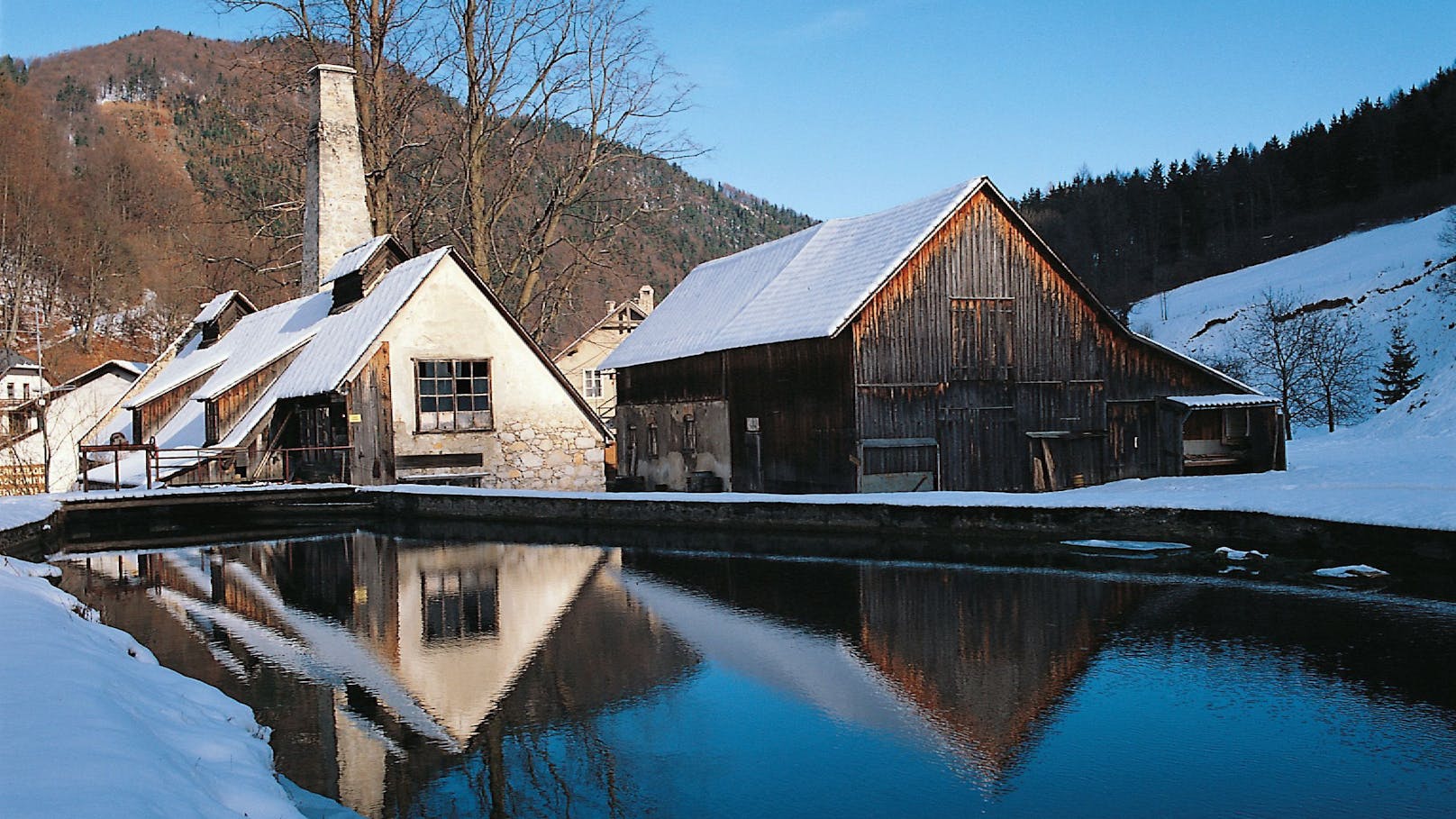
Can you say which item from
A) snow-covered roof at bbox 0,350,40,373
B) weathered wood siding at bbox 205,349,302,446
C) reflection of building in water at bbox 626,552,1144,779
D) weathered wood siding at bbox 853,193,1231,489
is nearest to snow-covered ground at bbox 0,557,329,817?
reflection of building in water at bbox 626,552,1144,779

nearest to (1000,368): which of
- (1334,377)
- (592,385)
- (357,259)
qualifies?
(357,259)

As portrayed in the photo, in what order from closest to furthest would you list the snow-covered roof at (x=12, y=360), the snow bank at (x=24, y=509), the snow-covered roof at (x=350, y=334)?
the snow bank at (x=24, y=509), the snow-covered roof at (x=350, y=334), the snow-covered roof at (x=12, y=360)

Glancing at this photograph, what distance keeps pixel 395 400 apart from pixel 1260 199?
98.0m

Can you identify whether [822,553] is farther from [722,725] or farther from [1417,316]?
[1417,316]

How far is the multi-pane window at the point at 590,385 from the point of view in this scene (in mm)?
55281

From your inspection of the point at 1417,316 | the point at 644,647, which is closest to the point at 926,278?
the point at 644,647

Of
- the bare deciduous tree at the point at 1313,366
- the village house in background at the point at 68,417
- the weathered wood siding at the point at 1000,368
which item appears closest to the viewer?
the weathered wood siding at the point at 1000,368

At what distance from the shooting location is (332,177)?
1419 inches

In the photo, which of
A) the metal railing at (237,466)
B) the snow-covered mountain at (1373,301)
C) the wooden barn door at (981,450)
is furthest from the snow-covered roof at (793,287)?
the snow-covered mountain at (1373,301)

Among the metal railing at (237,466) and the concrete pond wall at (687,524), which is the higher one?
the metal railing at (237,466)

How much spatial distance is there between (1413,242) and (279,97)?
66.5 metres

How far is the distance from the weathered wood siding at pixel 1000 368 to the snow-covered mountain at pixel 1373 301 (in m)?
16.0

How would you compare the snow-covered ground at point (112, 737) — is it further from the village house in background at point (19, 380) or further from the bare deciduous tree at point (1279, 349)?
the village house in background at point (19, 380)

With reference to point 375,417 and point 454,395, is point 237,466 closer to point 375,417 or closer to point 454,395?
point 375,417
